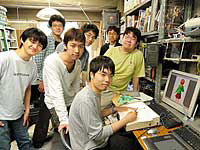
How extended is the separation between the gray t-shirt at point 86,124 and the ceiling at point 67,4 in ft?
11.8

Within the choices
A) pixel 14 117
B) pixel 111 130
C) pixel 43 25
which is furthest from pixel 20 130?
pixel 43 25

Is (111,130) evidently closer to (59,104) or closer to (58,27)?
(59,104)

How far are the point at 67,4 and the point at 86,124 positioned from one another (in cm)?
376

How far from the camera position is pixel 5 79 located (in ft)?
4.03

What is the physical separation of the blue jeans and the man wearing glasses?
40.5 inches

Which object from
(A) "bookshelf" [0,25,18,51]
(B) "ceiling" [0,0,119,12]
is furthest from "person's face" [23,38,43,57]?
(B) "ceiling" [0,0,119,12]

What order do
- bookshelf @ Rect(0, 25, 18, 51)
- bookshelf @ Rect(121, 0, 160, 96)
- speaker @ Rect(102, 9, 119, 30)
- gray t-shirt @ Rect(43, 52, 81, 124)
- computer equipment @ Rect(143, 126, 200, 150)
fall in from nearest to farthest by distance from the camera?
computer equipment @ Rect(143, 126, 200, 150) < gray t-shirt @ Rect(43, 52, 81, 124) < bookshelf @ Rect(121, 0, 160, 96) < bookshelf @ Rect(0, 25, 18, 51) < speaker @ Rect(102, 9, 119, 30)

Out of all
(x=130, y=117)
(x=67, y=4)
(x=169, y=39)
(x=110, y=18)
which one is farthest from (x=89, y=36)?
(x=67, y=4)

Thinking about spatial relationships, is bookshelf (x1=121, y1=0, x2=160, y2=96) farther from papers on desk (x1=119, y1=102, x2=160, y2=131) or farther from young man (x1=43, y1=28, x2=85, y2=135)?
young man (x1=43, y1=28, x2=85, y2=135)

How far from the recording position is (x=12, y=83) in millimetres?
1257

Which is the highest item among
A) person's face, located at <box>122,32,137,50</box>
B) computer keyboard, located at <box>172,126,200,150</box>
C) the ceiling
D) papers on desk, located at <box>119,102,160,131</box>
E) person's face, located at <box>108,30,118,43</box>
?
the ceiling

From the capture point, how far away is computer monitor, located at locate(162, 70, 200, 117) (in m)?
1.10

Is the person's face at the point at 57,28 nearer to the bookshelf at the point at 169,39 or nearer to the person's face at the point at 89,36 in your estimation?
the person's face at the point at 89,36

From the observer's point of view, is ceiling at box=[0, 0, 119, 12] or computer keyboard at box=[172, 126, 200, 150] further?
ceiling at box=[0, 0, 119, 12]
